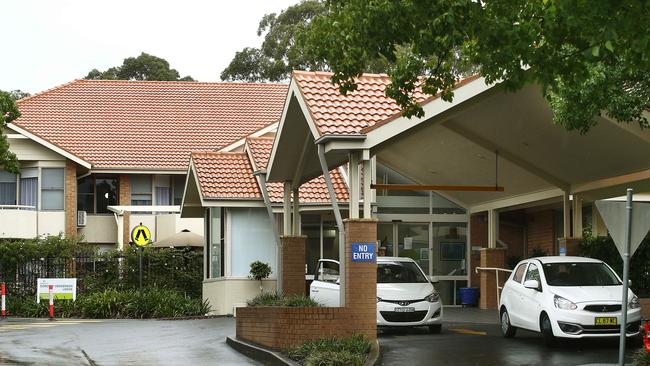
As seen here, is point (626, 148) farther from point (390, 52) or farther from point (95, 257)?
point (95, 257)

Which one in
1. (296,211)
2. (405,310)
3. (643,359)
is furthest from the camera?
(296,211)

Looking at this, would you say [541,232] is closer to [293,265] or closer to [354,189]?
[293,265]

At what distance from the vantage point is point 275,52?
198 ft

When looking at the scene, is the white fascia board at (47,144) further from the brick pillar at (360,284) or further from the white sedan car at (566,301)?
the brick pillar at (360,284)

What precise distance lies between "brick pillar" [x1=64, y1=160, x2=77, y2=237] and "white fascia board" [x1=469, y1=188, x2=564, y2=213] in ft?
54.2

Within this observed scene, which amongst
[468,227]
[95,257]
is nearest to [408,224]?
[468,227]

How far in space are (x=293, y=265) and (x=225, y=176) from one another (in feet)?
24.6

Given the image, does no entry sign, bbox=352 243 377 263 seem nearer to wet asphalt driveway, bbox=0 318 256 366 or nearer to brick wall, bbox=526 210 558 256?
wet asphalt driveway, bbox=0 318 256 366

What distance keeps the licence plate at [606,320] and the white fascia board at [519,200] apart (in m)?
8.12

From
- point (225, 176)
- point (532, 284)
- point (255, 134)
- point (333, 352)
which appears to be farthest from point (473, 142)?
point (255, 134)

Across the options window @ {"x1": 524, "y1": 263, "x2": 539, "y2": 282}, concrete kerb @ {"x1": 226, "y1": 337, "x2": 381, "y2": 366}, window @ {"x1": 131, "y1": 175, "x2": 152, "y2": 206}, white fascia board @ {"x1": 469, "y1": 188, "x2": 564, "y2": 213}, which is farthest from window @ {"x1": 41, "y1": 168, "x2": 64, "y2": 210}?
window @ {"x1": 524, "y1": 263, "x2": 539, "y2": 282}

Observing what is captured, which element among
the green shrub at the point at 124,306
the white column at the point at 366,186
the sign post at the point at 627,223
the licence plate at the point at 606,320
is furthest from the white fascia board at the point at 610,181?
the green shrub at the point at 124,306

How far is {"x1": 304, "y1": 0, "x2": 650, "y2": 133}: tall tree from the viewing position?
34.1ft

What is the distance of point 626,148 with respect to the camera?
2059 centimetres
